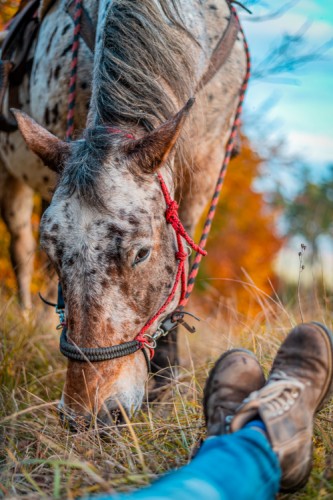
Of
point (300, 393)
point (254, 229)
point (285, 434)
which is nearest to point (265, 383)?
point (300, 393)

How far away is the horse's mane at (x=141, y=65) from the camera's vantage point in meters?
2.52

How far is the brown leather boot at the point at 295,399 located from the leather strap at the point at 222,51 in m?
1.74

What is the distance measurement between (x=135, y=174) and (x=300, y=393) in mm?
1081

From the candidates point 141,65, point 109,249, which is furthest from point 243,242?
point 109,249

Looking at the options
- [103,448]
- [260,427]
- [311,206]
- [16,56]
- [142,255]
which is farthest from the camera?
[311,206]

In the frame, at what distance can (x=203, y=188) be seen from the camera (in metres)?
3.61

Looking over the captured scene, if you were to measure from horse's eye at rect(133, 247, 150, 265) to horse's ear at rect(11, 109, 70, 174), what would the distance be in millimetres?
548

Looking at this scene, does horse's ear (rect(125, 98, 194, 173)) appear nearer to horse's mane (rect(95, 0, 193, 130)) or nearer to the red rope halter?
the red rope halter

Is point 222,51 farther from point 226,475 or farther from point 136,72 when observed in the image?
point 226,475

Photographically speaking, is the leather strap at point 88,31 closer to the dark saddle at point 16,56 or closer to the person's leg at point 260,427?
the dark saddle at point 16,56

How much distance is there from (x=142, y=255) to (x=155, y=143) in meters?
0.46

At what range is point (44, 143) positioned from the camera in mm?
2479

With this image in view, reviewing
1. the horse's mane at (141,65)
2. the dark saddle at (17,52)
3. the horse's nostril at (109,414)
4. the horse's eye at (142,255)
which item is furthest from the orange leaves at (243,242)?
the horse's nostril at (109,414)

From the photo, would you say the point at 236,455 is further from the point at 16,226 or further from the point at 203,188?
the point at 16,226
